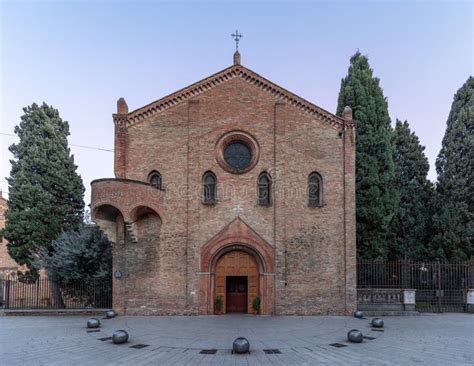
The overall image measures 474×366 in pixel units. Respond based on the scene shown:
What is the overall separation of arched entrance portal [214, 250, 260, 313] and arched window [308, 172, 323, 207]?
3.84m

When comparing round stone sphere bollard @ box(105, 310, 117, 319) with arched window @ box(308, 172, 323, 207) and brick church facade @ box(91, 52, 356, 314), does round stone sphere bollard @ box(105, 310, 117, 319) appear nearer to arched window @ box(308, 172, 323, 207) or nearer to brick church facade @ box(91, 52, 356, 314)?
brick church facade @ box(91, 52, 356, 314)

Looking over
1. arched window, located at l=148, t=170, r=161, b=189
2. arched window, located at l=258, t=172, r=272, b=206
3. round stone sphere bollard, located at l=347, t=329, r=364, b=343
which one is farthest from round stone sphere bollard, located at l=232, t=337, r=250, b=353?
arched window, located at l=148, t=170, r=161, b=189

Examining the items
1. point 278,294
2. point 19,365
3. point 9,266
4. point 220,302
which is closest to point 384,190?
point 278,294

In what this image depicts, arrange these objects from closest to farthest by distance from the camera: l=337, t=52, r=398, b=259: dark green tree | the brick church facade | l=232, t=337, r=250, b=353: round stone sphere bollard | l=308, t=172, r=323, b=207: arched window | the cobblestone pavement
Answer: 1. the cobblestone pavement
2. l=232, t=337, r=250, b=353: round stone sphere bollard
3. the brick church facade
4. l=308, t=172, r=323, b=207: arched window
5. l=337, t=52, r=398, b=259: dark green tree

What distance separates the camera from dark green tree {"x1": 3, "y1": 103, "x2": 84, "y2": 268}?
1998cm

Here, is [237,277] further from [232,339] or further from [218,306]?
[232,339]

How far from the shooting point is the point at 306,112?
58.5ft

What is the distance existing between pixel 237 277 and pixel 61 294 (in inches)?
374

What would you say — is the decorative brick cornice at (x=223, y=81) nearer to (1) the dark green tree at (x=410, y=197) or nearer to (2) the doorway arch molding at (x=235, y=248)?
(2) the doorway arch molding at (x=235, y=248)

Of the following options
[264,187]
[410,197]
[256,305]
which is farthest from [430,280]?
[264,187]

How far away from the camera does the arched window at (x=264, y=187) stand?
17375 mm

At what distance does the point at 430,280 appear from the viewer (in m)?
20.5

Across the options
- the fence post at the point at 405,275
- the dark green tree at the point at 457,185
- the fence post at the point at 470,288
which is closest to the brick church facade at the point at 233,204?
the fence post at the point at 405,275

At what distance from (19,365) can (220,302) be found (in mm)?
8930
